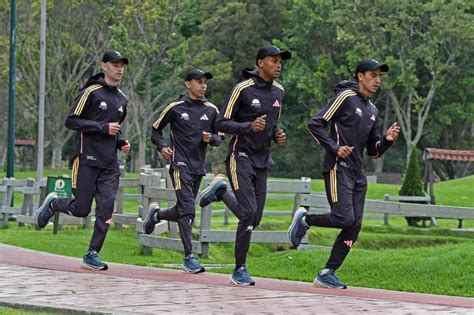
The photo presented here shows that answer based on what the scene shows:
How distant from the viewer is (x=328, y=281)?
11.7 m

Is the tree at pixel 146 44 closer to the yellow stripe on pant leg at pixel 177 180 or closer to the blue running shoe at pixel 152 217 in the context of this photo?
the blue running shoe at pixel 152 217

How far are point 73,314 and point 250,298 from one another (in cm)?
188

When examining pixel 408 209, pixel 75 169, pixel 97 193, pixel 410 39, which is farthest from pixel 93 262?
pixel 410 39

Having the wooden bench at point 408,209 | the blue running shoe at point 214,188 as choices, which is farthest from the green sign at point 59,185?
Answer: the blue running shoe at point 214,188

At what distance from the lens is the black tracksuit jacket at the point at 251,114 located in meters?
12.0

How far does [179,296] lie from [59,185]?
11365 mm

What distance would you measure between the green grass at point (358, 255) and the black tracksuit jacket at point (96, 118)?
214cm

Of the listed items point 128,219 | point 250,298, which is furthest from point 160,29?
point 250,298

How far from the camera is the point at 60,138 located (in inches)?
2232

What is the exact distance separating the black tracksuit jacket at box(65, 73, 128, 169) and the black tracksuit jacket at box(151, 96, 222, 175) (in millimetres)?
704

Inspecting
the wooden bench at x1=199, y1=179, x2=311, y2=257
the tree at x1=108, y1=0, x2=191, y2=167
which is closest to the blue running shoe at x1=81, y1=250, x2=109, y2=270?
the wooden bench at x1=199, y1=179, x2=311, y2=257

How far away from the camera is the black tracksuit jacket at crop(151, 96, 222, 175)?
44.1ft

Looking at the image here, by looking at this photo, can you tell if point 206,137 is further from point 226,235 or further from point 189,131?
point 226,235

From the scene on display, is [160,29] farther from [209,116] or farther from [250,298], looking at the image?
[250,298]
